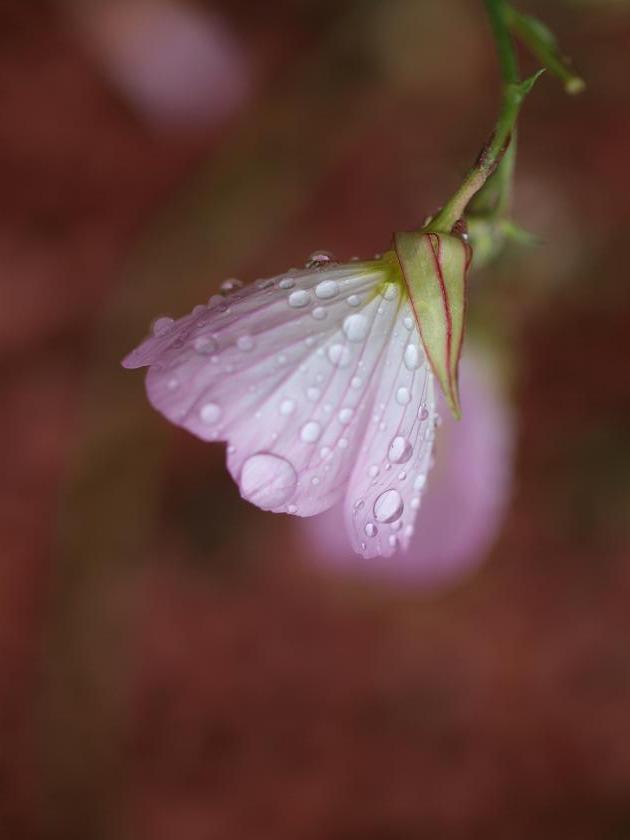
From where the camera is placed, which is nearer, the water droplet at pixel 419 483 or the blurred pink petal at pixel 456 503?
the water droplet at pixel 419 483

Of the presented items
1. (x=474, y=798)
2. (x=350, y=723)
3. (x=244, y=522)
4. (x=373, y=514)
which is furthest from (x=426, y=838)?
(x=373, y=514)

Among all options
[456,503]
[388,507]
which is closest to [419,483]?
[388,507]

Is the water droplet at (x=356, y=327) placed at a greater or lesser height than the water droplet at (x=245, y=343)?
greater

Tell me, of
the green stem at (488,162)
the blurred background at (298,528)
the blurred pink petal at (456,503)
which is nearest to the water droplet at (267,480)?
the green stem at (488,162)

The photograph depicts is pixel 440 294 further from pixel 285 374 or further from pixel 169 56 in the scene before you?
pixel 169 56

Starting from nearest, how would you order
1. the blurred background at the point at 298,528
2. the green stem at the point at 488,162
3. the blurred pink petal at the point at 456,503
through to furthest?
the green stem at the point at 488,162 → the blurred pink petal at the point at 456,503 → the blurred background at the point at 298,528

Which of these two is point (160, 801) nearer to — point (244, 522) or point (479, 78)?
point (244, 522)

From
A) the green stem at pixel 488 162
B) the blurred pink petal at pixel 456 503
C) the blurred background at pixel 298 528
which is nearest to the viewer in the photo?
the green stem at pixel 488 162

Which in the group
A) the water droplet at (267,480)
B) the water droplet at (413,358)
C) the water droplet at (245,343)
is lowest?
the water droplet at (267,480)

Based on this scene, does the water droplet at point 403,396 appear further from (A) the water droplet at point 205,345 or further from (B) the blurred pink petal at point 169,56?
(B) the blurred pink petal at point 169,56
